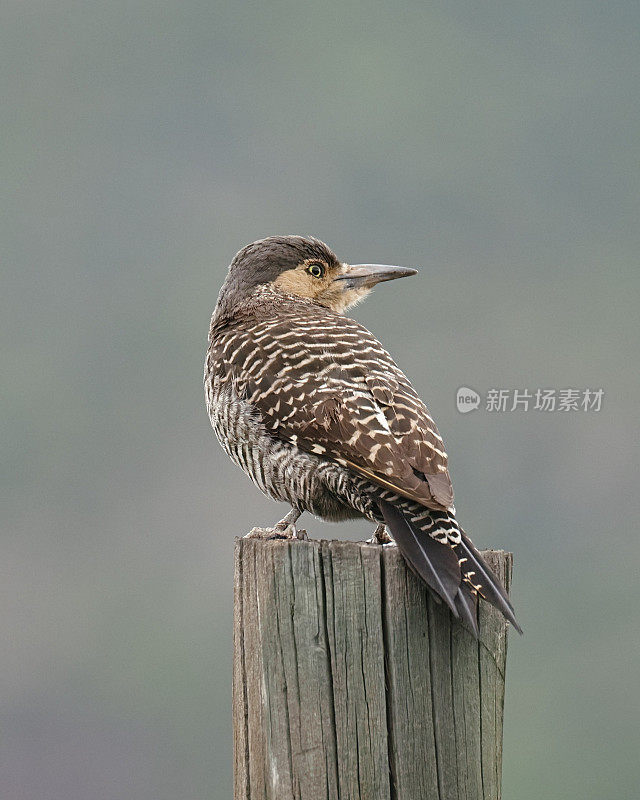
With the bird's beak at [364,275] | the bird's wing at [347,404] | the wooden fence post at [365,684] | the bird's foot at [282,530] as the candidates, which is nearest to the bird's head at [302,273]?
the bird's beak at [364,275]

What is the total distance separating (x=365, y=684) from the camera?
285cm

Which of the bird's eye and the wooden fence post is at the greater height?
the bird's eye

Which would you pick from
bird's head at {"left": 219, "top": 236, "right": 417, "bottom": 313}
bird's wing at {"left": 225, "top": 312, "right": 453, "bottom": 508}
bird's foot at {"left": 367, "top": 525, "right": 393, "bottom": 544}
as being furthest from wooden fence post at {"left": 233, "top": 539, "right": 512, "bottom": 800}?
bird's head at {"left": 219, "top": 236, "right": 417, "bottom": 313}

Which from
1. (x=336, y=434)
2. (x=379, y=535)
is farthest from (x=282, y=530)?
(x=336, y=434)

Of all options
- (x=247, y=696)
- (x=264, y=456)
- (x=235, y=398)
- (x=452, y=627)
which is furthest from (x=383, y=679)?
(x=235, y=398)

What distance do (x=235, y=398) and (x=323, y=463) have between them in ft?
1.89

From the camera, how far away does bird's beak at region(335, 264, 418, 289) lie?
5.16m

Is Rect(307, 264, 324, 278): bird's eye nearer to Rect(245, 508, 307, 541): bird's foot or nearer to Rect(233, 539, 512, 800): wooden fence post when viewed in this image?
Rect(245, 508, 307, 541): bird's foot

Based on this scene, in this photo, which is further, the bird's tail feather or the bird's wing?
the bird's wing

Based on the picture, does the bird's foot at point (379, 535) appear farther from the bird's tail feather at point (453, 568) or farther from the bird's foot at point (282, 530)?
the bird's tail feather at point (453, 568)

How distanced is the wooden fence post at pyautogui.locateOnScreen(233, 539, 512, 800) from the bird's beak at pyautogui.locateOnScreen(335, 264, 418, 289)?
2423mm
